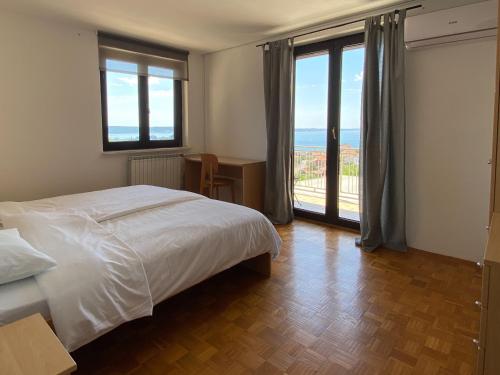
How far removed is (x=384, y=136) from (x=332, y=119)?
0.79 metres

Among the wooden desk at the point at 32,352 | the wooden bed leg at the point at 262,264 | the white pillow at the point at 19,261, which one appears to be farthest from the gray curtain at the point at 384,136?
the wooden desk at the point at 32,352

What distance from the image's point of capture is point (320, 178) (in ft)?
15.5

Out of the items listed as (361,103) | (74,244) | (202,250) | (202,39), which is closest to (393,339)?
(202,250)

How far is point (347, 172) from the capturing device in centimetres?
418

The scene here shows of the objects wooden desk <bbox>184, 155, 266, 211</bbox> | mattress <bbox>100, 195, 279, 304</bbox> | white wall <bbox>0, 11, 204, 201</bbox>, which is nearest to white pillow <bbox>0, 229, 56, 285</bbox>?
mattress <bbox>100, 195, 279, 304</bbox>

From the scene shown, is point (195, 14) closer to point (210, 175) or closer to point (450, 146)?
point (210, 175)

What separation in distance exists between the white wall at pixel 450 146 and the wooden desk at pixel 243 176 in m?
1.84

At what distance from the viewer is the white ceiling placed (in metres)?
3.18

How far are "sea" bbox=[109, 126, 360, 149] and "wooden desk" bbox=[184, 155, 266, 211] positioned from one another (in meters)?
0.51

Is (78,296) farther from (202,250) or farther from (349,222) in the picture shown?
(349,222)

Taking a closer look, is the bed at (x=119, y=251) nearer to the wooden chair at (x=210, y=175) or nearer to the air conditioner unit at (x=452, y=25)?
the wooden chair at (x=210, y=175)

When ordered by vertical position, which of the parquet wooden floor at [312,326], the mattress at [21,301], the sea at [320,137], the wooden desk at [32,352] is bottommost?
the parquet wooden floor at [312,326]

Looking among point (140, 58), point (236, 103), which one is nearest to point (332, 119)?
point (236, 103)

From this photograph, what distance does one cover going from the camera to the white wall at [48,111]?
3469 mm
